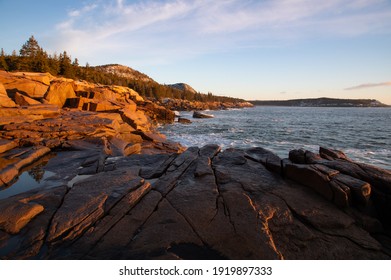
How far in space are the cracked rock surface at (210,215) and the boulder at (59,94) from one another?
2338 cm

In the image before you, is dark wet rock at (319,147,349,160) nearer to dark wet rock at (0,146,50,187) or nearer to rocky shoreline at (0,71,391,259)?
rocky shoreline at (0,71,391,259)

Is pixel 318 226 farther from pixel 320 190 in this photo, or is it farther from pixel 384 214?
pixel 384 214

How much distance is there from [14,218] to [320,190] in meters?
9.80

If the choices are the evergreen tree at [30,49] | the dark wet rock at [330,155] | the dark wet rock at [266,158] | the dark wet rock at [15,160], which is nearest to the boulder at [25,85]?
the dark wet rock at [15,160]

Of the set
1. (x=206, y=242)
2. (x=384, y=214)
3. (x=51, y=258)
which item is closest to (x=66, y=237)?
(x=51, y=258)

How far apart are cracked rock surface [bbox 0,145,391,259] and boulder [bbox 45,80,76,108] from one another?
76.7 ft

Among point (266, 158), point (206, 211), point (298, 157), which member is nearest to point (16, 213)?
point (206, 211)

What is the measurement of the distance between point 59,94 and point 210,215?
103ft

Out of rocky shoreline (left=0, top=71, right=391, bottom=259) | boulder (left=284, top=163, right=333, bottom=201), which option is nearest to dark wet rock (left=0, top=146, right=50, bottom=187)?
rocky shoreline (left=0, top=71, right=391, bottom=259)

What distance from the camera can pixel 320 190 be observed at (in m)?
7.57

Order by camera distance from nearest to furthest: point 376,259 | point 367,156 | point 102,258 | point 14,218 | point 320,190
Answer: point 102,258, point 376,259, point 14,218, point 320,190, point 367,156

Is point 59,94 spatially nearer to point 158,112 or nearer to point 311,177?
point 158,112

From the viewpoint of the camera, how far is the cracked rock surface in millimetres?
5293

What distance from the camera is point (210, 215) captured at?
6.48 meters
